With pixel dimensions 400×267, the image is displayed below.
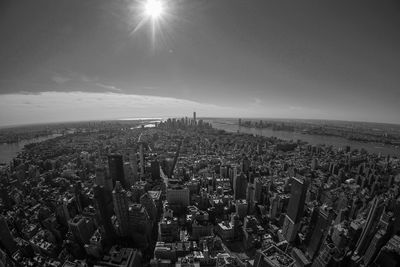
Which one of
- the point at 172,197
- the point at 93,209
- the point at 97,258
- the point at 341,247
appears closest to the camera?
the point at 341,247

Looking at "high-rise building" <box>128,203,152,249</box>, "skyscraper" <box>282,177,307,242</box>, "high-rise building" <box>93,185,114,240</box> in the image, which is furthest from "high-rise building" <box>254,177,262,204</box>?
"high-rise building" <box>93,185,114,240</box>

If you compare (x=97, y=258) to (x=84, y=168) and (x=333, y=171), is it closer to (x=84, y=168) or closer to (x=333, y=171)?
(x=84, y=168)

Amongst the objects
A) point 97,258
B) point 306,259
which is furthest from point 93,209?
point 306,259

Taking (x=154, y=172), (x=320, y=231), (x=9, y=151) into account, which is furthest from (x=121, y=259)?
(x=9, y=151)

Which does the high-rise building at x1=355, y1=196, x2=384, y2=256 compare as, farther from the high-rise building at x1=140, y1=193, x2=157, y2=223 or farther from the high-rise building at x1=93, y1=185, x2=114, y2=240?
the high-rise building at x1=93, y1=185, x2=114, y2=240

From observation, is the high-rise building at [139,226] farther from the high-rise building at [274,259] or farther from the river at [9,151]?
the river at [9,151]

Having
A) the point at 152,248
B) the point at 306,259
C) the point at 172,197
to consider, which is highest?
the point at 172,197
